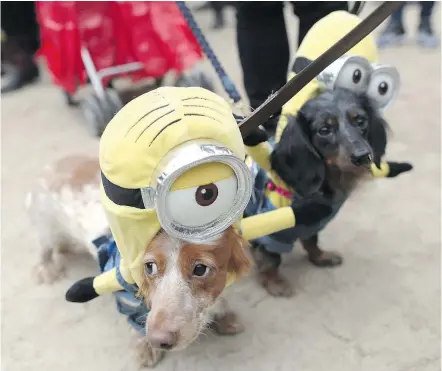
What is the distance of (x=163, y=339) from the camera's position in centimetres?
83

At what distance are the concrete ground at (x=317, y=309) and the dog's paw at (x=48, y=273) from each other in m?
0.02

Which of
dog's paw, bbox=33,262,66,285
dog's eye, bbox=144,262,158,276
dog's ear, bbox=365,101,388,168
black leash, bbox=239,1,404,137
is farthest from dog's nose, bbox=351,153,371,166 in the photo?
dog's paw, bbox=33,262,66,285

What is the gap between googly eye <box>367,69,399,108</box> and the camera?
44.7 inches

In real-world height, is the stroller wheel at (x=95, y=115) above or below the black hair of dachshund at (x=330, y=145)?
below

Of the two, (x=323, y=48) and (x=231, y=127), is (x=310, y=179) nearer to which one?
(x=323, y=48)

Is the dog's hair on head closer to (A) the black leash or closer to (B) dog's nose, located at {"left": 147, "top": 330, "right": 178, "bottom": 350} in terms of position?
(A) the black leash

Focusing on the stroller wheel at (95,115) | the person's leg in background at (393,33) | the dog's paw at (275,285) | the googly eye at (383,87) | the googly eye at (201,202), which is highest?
the googly eye at (201,202)

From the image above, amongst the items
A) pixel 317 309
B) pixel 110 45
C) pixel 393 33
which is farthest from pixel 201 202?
pixel 393 33

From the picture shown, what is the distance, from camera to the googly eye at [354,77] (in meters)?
1.12

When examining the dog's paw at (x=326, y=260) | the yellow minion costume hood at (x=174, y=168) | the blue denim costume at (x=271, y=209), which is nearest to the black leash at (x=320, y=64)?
the yellow minion costume hood at (x=174, y=168)

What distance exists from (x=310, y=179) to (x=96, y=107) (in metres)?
1.15

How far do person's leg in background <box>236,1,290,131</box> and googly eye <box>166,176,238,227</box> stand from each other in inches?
25.7

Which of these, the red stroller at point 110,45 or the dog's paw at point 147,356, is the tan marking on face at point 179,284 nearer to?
the dog's paw at point 147,356

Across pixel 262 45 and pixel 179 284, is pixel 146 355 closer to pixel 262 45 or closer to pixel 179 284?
pixel 179 284
